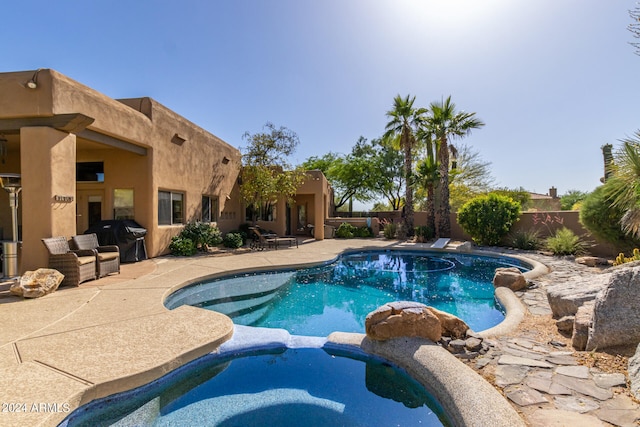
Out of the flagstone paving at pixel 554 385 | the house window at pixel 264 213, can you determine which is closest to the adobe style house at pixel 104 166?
the house window at pixel 264 213

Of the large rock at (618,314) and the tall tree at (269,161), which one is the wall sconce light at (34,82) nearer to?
the tall tree at (269,161)

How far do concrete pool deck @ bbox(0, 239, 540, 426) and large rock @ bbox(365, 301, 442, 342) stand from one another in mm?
1529

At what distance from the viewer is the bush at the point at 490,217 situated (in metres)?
13.5

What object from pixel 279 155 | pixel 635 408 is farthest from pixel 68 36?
pixel 635 408

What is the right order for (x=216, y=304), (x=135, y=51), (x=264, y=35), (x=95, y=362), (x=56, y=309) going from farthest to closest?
(x=264, y=35)
(x=135, y=51)
(x=216, y=304)
(x=56, y=309)
(x=95, y=362)

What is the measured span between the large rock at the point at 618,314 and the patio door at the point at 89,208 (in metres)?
12.6

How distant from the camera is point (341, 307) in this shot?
6.47 meters

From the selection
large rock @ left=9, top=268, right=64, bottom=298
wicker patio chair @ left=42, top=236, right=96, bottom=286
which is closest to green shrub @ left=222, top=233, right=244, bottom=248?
wicker patio chair @ left=42, top=236, right=96, bottom=286

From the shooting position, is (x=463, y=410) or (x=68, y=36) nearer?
(x=463, y=410)

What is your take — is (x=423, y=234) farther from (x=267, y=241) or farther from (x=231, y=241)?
(x=231, y=241)

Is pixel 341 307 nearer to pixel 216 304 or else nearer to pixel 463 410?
pixel 216 304

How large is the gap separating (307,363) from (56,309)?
427 cm

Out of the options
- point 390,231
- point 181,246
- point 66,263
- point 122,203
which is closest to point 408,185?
point 390,231

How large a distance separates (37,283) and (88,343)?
10.5ft
